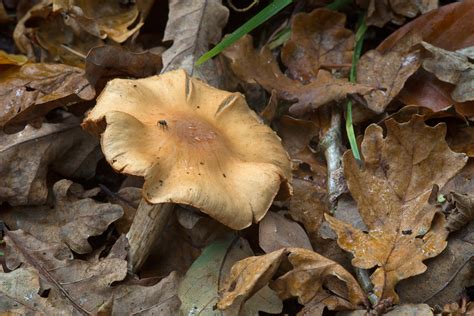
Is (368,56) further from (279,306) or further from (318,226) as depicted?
(279,306)

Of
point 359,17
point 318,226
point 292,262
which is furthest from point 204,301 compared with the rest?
point 359,17

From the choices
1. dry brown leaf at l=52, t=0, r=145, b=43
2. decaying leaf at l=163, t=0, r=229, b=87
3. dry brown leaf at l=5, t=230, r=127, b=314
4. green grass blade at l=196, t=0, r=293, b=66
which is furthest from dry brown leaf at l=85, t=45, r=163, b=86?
dry brown leaf at l=5, t=230, r=127, b=314

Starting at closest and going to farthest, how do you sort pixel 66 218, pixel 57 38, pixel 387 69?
1. pixel 66 218
2. pixel 387 69
3. pixel 57 38

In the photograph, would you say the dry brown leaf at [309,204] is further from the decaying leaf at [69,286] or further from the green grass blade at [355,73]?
the decaying leaf at [69,286]

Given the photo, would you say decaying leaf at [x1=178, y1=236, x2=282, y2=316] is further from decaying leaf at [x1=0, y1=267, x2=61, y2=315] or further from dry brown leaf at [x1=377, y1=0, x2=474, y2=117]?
dry brown leaf at [x1=377, y1=0, x2=474, y2=117]

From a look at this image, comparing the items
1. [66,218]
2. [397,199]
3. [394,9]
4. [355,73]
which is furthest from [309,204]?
[394,9]

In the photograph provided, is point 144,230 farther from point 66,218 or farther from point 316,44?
point 316,44

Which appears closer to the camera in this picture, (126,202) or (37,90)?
(126,202)

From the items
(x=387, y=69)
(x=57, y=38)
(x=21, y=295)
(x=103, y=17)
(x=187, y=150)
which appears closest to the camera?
(x=21, y=295)
